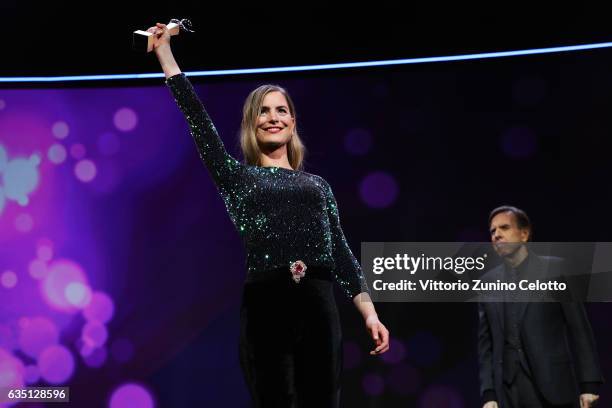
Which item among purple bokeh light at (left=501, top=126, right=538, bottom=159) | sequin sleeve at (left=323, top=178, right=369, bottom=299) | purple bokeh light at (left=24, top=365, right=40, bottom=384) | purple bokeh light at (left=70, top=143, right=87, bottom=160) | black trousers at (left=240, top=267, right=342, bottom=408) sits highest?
purple bokeh light at (left=70, top=143, right=87, bottom=160)

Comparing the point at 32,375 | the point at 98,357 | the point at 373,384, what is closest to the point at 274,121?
the point at 373,384

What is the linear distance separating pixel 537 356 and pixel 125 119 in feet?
7.18

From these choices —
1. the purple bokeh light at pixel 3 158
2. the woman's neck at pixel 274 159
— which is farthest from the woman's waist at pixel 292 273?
the purple bokeh light at pixel 3 158

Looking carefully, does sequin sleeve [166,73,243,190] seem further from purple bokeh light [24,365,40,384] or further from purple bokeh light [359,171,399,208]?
purple bokeh light [24,365,40,384]

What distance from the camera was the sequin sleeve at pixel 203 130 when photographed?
1.64 meters

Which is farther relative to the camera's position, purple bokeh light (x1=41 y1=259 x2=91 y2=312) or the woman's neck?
purple bokeh light (x1=41 y1=259 x2=91 y2=312)

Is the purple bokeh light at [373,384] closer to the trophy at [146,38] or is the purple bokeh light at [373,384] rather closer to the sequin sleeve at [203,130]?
the sequin sleeve at [203,130]

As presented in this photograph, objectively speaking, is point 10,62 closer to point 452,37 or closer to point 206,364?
point 206,364

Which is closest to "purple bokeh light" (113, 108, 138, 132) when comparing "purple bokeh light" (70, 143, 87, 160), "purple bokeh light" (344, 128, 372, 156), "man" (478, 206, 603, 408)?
"purple bokeh light" (70, 143, 87, 160)

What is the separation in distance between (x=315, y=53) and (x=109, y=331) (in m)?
1.64

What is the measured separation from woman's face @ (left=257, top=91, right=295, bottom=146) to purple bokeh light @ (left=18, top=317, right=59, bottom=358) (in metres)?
2.27

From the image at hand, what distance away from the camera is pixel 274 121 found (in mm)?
1778

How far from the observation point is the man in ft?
9.68

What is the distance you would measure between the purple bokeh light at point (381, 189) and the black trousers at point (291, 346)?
6.18ft
